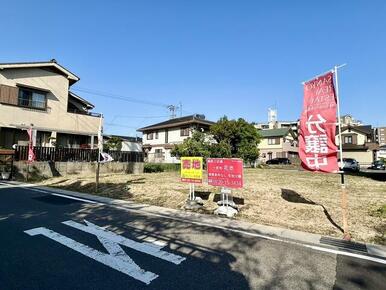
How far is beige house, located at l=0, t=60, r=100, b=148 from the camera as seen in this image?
20.8 m

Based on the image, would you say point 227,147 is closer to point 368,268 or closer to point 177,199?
point 177,199

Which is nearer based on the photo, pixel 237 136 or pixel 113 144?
pixel 113 144

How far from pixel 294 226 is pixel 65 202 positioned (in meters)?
7.09

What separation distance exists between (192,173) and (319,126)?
4017 millimetres

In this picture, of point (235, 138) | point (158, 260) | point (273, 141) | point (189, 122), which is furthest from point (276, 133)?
point (158, 260)

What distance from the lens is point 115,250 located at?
485 cm

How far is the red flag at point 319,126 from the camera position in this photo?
649 cm

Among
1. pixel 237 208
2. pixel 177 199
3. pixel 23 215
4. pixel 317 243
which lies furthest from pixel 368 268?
pixel 23 215

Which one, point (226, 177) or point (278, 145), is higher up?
point (278, 145)

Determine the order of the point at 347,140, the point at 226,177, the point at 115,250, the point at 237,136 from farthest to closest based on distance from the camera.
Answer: the point at 347,140 → the point at 237,136 → the point at 226,177 → the point at 115,250

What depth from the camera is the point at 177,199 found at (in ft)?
32.4

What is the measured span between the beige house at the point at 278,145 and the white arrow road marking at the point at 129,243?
150ft

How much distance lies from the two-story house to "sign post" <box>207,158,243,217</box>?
2543 cm

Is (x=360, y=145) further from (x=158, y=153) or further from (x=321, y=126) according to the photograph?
(x=321, y=126)
